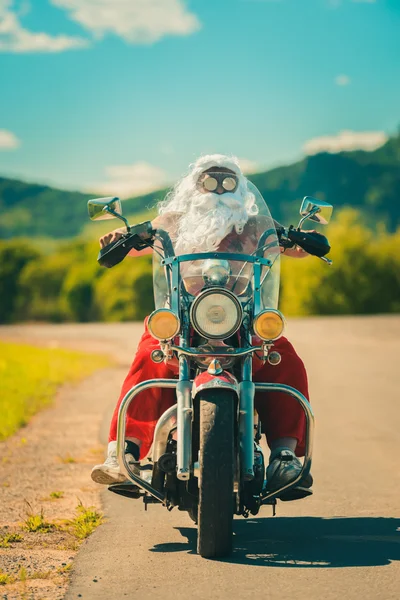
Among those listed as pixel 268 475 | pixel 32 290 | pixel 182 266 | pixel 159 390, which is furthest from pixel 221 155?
pixel 32 290

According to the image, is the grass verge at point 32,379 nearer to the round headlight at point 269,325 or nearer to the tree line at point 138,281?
the round headlight at point 269,325

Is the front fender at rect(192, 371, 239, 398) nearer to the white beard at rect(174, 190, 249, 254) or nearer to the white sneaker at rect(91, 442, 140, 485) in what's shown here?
the white sneaker at rect(91, 442, 140, 485)

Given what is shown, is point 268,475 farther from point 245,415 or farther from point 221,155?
point 221,155

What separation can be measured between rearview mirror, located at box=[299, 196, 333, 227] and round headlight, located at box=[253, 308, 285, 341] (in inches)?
36.1

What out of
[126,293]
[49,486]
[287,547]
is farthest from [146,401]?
[126,293]

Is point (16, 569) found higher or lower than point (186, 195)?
lower

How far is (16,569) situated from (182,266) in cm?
178

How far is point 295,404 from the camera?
196 inches

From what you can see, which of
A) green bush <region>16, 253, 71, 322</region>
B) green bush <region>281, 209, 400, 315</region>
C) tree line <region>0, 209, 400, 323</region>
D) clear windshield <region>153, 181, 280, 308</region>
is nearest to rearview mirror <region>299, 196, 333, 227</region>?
clear windshield <region>153, 181, 280, 308</region>

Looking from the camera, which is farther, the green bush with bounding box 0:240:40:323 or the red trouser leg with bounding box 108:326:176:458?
the green bush with bounding box 0:240:40:323

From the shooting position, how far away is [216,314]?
14.6 ft

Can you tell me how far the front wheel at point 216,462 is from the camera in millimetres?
4133

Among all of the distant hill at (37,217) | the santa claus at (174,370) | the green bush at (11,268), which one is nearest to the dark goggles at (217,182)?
the santa claus at (174,370)

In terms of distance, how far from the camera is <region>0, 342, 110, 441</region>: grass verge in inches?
428
